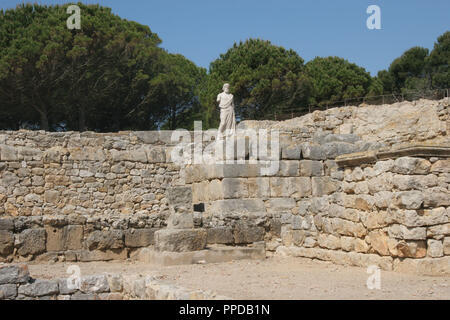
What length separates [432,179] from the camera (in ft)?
22.4

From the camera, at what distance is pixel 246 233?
9.53 metres

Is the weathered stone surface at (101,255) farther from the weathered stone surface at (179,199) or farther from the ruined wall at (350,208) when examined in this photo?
the ruined wall at (350,208)

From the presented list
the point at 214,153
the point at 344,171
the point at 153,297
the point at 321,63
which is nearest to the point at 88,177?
the point at 214,153

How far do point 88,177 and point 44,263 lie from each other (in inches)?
291

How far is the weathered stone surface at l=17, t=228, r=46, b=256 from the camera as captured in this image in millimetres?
8469

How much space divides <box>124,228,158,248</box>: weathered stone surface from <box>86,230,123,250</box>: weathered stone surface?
13 centimetres

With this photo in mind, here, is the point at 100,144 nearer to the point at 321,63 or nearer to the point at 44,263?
the point at 44,263

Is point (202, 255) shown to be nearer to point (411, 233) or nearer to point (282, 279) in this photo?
point (282, 279)

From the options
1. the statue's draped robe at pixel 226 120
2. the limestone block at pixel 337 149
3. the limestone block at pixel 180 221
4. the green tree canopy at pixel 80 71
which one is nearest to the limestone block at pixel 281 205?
the limestone block at pixel 337 149

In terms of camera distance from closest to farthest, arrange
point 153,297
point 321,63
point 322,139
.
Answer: point 153,297 < point 322,139 < point 321,63

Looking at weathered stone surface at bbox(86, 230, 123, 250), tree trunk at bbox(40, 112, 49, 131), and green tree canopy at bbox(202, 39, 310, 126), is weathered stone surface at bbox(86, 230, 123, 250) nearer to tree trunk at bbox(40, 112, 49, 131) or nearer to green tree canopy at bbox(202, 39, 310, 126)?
tree trunk at bbox(40, 112, 49, 131)

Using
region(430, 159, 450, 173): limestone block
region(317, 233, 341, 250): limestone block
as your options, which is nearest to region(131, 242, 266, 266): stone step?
region(317, 233, 341, 250): limestone block

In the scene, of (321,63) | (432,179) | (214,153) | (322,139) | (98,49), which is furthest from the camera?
(321,63)

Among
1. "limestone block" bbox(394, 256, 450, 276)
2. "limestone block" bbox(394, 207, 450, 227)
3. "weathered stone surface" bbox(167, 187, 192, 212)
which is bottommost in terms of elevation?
"limestone block" bbox(394, 256, 450, 276)
